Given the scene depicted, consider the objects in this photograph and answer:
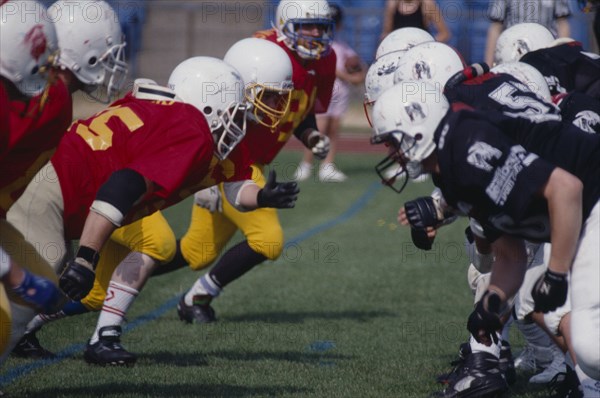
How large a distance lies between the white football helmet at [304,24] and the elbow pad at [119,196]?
8.12ft

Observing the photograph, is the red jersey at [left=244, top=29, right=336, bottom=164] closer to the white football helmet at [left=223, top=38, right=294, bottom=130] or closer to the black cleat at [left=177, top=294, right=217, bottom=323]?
the white football helmet at [left=223, top=38, right=294, bottom=130]

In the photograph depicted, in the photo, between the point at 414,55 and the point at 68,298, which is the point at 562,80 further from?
the point at 68,298

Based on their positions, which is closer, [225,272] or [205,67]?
[205,67]

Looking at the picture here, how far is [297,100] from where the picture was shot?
605 cm

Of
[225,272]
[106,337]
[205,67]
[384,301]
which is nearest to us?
[205,67]

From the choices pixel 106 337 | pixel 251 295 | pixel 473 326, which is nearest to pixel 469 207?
pixel 473 326

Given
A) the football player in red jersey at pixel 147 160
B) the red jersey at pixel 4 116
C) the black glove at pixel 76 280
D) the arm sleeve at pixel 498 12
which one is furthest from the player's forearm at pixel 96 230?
the arm sleeve at pixel 498 12

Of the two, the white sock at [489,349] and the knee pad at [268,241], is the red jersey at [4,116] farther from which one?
the knee pad at [268,241]

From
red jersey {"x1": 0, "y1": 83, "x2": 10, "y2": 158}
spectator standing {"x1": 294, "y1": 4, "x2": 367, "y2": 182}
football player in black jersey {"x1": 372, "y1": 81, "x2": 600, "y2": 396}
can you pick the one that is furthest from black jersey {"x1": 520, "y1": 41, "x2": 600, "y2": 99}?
spectator standing {"x1": 294, "y1": 4, "x2": 367, "y2": 182}

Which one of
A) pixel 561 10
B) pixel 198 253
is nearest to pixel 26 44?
pixel 198 253

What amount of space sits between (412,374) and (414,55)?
143cm

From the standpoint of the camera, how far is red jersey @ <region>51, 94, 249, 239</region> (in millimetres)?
3916

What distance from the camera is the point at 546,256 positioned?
13.6 ft

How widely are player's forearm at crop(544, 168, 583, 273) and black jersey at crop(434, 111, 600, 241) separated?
4 cm
